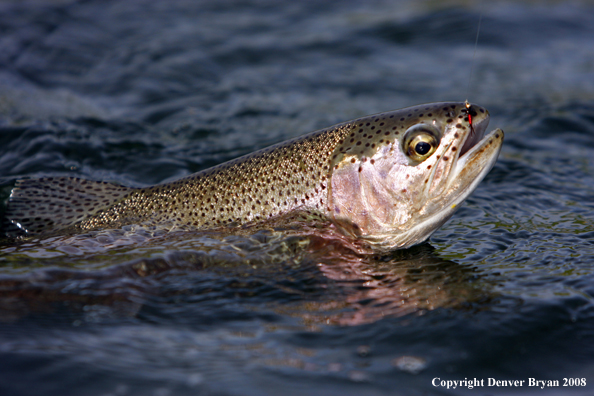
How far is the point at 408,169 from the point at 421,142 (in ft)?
0.82

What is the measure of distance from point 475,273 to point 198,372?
248cm

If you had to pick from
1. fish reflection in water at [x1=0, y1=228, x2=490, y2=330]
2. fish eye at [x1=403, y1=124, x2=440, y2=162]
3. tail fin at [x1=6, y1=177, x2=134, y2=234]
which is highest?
fish eye at [x1=403, y1=124, x2=440, y2=162]

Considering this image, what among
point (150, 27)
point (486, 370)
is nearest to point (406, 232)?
point (486, 370)

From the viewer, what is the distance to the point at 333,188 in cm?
504

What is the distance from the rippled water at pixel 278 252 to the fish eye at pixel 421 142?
3.04 ft

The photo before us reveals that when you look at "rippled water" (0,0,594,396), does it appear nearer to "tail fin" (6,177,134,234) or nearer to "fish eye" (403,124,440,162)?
"tail fin" (6,177,134,234)

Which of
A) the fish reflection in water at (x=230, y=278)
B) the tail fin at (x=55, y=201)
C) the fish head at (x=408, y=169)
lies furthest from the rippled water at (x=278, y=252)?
the fish head at (x=408, y=169)

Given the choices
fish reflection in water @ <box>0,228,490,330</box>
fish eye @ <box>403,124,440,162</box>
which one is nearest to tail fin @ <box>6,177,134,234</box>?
fish reflection in water @ <box>0,228,490,330</box>

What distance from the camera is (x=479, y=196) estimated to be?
22.1 ft

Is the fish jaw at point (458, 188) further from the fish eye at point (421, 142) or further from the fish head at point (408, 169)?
the fish eye at point (421, 142)

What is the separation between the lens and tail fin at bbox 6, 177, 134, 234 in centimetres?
519

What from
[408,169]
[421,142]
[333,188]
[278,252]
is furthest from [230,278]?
[421,142]

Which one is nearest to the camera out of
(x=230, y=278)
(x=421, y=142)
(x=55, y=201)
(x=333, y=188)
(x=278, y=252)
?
(x=230, y=278)

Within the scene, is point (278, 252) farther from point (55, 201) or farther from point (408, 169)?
point (55, 201)
